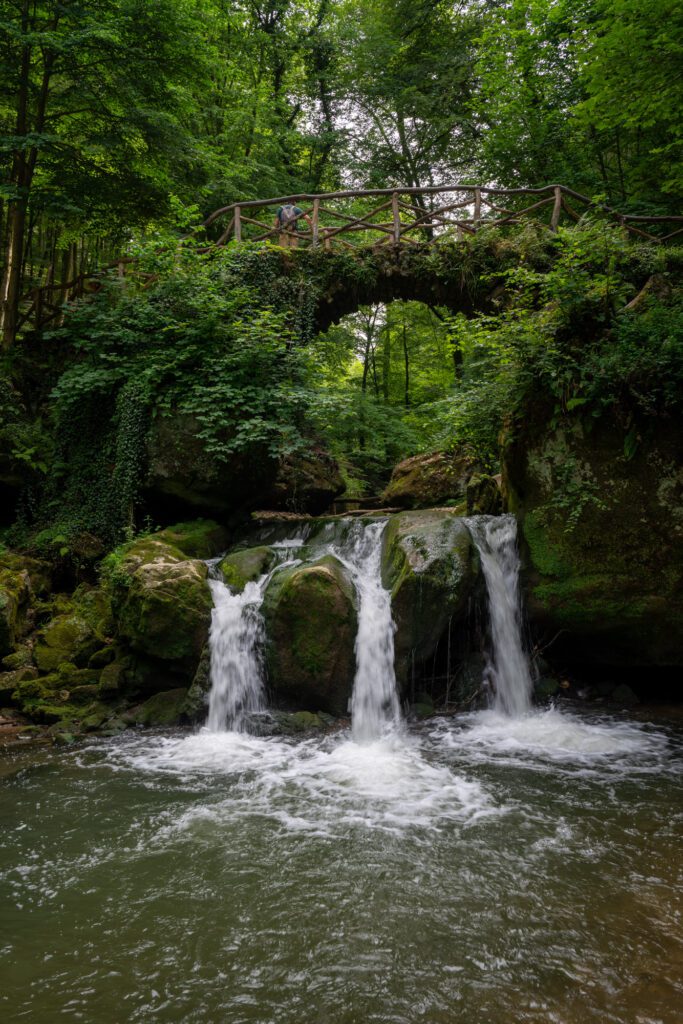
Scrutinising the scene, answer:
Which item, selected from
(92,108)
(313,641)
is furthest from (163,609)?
(92,108)

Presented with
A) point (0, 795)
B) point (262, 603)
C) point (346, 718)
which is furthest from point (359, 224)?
point (0, 795)

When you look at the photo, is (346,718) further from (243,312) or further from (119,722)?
(243,312)

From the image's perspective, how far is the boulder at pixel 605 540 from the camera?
700 cm

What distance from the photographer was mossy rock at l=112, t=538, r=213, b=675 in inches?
282

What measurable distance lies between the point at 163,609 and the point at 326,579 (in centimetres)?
200

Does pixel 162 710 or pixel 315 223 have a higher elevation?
pixel 315 223

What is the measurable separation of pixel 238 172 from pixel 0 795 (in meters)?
13.8

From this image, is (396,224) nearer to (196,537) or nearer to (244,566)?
(196,537)

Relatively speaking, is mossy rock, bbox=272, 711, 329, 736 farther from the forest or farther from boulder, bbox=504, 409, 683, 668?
→ boulder, bbox=504, 409, 683, 668

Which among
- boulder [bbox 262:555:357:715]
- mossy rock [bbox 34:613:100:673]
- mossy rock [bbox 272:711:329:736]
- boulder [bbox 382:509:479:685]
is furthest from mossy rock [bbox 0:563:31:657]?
boulder [bbox 382:509:479:685]

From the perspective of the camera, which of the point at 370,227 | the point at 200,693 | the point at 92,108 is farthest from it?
the point at 370,227

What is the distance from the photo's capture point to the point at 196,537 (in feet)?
30.2

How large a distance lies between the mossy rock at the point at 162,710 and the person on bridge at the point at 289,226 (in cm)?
896

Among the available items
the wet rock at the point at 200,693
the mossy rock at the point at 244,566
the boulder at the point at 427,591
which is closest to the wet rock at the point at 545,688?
the boulder at the point at 427,591
